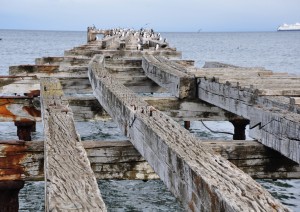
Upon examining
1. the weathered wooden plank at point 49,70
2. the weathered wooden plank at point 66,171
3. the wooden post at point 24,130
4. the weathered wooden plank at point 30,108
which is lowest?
the wooden post at point 24,130

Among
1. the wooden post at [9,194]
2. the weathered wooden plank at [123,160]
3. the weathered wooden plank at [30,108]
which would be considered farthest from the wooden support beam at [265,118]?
the wooden post at [9,194]

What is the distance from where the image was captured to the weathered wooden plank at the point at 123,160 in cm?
362

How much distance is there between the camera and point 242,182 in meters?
2.20

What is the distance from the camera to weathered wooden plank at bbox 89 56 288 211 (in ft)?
6.63

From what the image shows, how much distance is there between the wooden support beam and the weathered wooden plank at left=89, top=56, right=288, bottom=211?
823 mm

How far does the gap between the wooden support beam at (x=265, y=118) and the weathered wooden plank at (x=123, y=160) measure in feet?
0.45

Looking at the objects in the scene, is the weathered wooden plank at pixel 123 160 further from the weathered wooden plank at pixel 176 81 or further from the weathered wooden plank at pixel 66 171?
the weathered wooden plank at pixel 176 81

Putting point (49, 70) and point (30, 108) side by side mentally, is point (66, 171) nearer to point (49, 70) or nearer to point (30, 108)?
point (30, 108)

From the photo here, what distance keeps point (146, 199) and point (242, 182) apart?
5.98m

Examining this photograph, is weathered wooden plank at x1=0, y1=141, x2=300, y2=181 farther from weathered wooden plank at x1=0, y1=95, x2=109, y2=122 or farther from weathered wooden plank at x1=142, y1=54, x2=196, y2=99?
weathered wooden plank at x1=0, y1=95, x2=109, y2=122

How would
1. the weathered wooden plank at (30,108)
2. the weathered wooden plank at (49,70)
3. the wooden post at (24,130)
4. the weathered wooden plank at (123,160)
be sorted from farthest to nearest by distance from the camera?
the wooden post at (24,130) < the weathered wooden plank at (49,70) < the weathered wooden plank at (30,108) < the weathered wooden plank at (123,160)

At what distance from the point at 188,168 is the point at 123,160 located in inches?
54.4

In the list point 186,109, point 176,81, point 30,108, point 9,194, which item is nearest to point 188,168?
point 9,194

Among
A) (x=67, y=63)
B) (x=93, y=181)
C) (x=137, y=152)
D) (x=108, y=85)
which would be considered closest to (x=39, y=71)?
(x=67, y=63)
